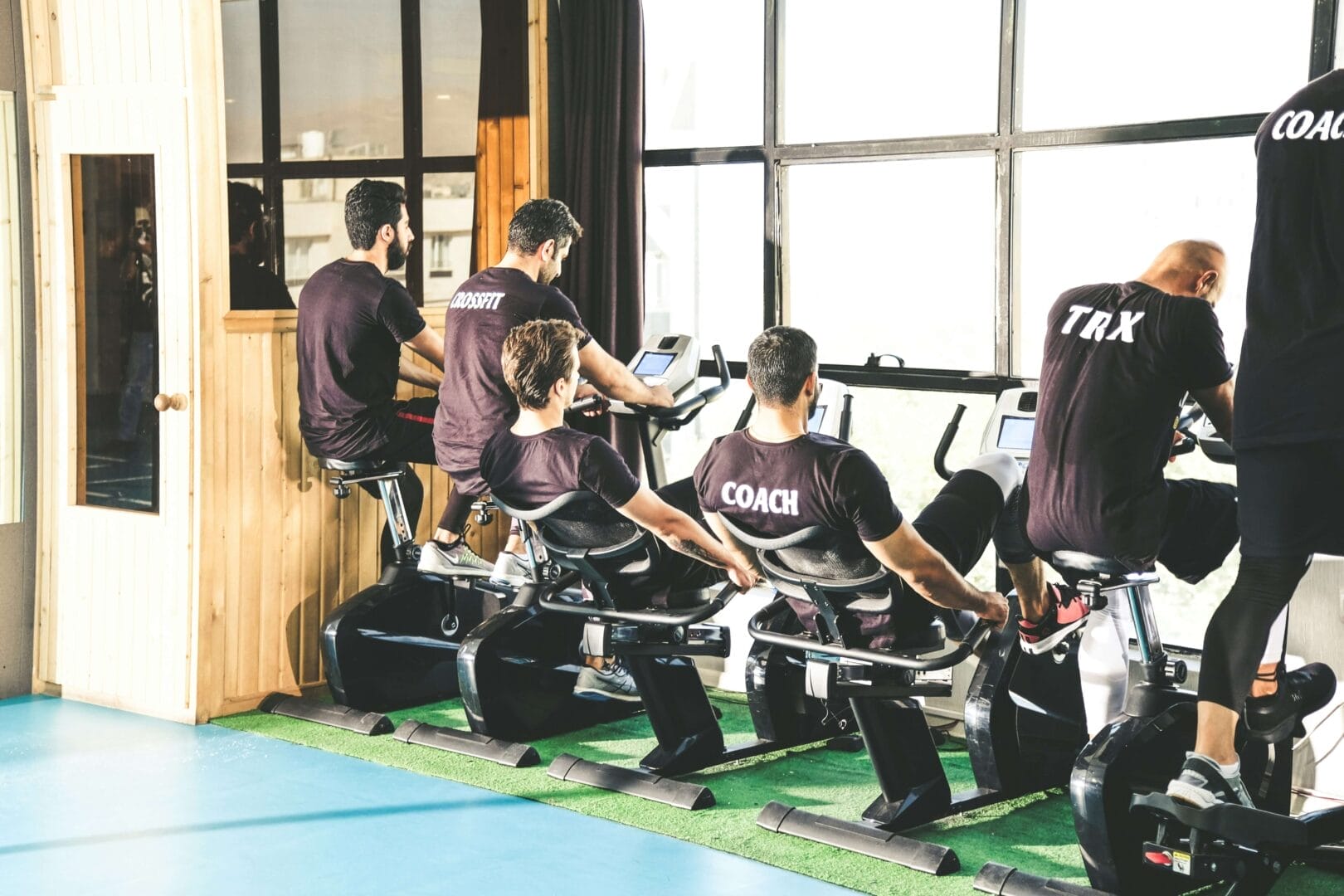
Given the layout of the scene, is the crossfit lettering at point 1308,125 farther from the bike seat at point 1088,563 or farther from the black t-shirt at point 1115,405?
the bike seat at point 1088,563

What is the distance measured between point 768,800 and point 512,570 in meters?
1.27

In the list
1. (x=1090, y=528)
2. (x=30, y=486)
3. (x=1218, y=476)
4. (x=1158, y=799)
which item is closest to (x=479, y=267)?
(x=30, y=486)

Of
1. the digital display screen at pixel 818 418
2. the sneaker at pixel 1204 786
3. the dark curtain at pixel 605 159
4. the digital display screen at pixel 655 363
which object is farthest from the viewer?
the dark curtain at pixel 605 159

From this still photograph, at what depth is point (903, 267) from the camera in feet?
48.6

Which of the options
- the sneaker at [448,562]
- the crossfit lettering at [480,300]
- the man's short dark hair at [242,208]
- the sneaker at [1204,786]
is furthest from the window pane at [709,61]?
the sneaker at [1204,786]

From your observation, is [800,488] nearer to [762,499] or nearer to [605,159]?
[762,499]

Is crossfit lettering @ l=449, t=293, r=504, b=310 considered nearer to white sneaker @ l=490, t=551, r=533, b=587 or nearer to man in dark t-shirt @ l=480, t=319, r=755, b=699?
man in dark t-shirt @ l=480, t=319, r=755, b=699

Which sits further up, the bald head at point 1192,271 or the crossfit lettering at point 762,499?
the bald head at point 1192,271

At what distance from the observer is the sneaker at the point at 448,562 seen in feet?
17.5

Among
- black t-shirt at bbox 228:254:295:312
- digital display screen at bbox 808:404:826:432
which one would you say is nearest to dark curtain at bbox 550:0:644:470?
black t-shirt at bbox 228:254:295:312

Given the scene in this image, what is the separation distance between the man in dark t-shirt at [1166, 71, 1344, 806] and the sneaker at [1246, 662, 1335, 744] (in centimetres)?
36

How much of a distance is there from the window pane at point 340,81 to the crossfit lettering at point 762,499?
298 centimetres

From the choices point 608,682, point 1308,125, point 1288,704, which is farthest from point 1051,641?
point 608,682

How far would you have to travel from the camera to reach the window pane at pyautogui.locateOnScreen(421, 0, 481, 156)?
20.3 ft
